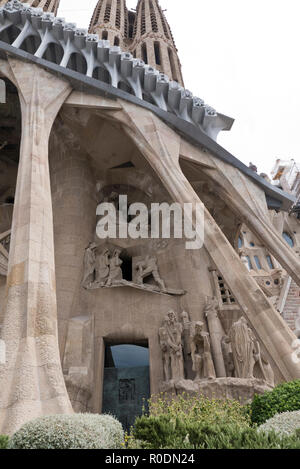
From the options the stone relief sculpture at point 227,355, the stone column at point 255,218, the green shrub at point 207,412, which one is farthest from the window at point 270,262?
the green shrub at point 207,412

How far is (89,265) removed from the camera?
10.7 meters

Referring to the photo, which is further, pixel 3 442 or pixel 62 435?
pixel 3 442

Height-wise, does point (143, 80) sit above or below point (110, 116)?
above

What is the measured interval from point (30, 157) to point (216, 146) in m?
6.28

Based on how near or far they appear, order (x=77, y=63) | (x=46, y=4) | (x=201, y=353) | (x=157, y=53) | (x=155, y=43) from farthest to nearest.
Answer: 1. (x=46, y=4)
2. (x=155, y=43)
3. (x=157, y=53)
4. (x=77, y=63)
5. (x=201, y=353)

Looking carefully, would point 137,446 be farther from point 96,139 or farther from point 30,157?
point 96,139

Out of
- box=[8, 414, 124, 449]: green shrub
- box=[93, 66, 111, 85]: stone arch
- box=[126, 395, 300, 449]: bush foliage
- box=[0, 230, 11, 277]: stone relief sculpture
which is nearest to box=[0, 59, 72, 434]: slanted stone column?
box=[8, 414, 124, 449]: green shrub

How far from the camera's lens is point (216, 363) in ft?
28.5

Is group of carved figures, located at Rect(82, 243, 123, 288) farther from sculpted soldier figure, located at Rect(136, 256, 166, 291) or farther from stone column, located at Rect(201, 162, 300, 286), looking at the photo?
stone column, located at Rect(201, 162, 300, 286)

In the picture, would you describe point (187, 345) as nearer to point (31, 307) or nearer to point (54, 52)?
point (31, 307)

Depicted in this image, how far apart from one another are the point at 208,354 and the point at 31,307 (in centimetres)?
511

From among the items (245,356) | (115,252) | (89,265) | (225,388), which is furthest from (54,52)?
(225,388)

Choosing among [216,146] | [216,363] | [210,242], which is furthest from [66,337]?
[216,146]
